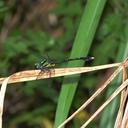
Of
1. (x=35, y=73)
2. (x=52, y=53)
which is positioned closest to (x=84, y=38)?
(x=35, y=73)

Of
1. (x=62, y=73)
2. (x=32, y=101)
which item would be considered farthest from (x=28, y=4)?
(x=62, y=73)

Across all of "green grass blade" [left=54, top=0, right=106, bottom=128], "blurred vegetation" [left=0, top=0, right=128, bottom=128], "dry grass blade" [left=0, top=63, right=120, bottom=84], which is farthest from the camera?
"blurred vegetation" [left=0, top=0, right=128, bottom=128]

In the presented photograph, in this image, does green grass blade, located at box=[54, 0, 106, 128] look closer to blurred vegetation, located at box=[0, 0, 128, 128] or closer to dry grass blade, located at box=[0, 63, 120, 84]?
dry grass blade, located at box=[0, 63, 120, 84]

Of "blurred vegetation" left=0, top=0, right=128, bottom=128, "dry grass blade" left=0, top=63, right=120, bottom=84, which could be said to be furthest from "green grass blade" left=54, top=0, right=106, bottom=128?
"blurred vegetation" left=0, top=0, right=128, bottom=128

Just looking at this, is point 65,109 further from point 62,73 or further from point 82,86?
point 82,86

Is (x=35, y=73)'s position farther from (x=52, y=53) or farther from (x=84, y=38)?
(x=52, y=53)

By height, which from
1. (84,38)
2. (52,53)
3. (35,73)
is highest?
(52,53)

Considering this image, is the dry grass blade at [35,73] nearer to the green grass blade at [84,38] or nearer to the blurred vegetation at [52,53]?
the green grass blade at [84,38]

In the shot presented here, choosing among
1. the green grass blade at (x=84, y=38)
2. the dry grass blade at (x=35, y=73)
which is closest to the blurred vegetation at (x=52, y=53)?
the green grass blade at (x=84, y=38)

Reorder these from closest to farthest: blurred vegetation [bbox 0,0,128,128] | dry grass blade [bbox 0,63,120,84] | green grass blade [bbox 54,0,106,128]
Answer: dry grass blade [bbox 0,63,120,84]
green grass blade [bbox 54,0,106,128]
blurred vegetation [bbox 0,0,128,128]

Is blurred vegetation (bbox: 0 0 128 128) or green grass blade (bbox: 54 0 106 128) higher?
blurred vegetation (bbox: 0 0 128 128)

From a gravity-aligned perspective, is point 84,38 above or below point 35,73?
above
